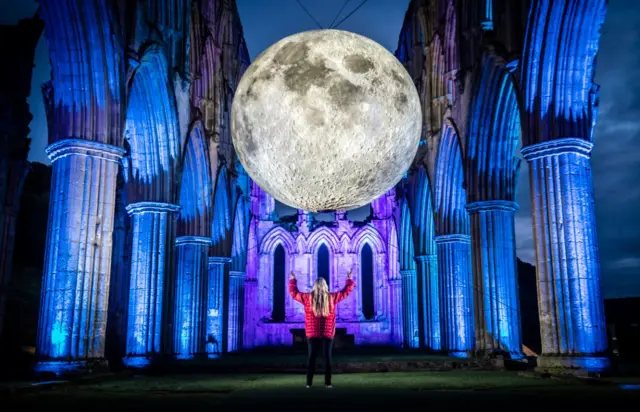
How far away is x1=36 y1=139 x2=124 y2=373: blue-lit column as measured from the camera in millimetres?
11344

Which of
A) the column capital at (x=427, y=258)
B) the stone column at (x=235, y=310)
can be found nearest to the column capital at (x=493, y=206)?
the column capital at (x=427, y=258)

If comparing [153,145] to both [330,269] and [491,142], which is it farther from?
[330,269]

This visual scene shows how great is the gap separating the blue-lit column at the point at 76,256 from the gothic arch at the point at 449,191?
12665 mm

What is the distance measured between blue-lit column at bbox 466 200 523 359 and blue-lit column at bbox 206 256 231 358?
11.7 m

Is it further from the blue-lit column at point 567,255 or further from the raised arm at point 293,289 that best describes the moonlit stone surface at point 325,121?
the blue-lit column at point 567,255

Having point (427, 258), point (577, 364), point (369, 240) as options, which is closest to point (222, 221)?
point (427, 258)

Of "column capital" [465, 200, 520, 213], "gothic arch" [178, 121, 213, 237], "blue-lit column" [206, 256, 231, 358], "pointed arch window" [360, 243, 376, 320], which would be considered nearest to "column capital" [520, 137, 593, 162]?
"column capital" [465, 200, 520, 213]

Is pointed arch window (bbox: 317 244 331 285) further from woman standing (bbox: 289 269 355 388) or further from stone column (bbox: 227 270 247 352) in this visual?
woman standing (bbox: 289 269 355 388)

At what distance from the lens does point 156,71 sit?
53.8 feet

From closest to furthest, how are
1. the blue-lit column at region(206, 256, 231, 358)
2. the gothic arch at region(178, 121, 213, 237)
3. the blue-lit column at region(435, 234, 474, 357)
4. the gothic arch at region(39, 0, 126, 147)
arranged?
the gothic arch at region(39, 0, 126, 147) < the gothic arch at region(178, 121, 213, 237) < the blue-lit column at region(435, 234, 474, 357) < the blue-lit column at region(206, 256, 231, 358)

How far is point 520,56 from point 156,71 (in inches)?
360

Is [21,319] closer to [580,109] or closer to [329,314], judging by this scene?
[329,314]

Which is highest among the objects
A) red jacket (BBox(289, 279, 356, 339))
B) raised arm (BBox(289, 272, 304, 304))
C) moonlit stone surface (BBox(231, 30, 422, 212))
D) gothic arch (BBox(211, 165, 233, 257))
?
gothic arch (BBox(211, 165, 233, 257))

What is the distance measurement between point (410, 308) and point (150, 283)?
54.1ft
